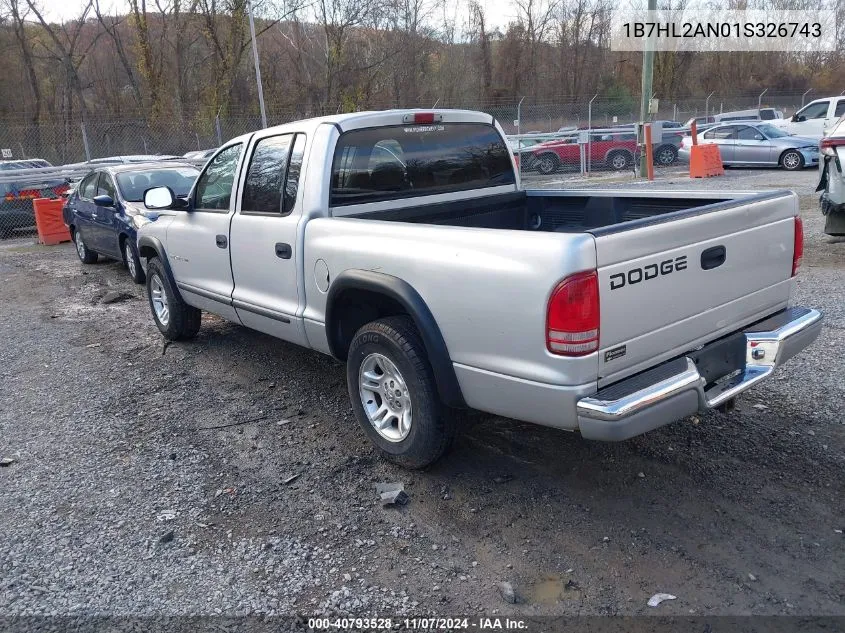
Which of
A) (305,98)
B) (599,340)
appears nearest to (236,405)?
(599,340)

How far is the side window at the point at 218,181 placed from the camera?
5.48 meters

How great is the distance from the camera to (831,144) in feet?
28.8

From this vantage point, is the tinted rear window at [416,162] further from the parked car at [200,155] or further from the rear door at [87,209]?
the parked car at [200,155]

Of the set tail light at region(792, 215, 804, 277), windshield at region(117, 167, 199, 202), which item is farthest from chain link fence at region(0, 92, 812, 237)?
tail light at region(792, 215, 804, 277)

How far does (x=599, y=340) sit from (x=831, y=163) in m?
7.37

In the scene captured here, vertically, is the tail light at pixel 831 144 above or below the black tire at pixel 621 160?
above

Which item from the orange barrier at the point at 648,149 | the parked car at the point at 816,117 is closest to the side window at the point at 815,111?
the parked car at the point at 816,117

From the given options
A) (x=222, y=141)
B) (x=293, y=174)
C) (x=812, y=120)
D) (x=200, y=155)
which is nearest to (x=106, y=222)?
(x=293, y=174)

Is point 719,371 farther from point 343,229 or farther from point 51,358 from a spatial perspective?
point 51,358

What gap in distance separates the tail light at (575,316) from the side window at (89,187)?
387 inches

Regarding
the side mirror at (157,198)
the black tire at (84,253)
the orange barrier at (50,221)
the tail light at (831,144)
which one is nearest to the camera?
the side mirror at (157,198)

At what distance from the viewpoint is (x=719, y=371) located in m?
3.63

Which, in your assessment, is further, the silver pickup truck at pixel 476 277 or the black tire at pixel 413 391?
the black tire at pixel 413 391

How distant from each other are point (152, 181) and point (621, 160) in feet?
57.2
